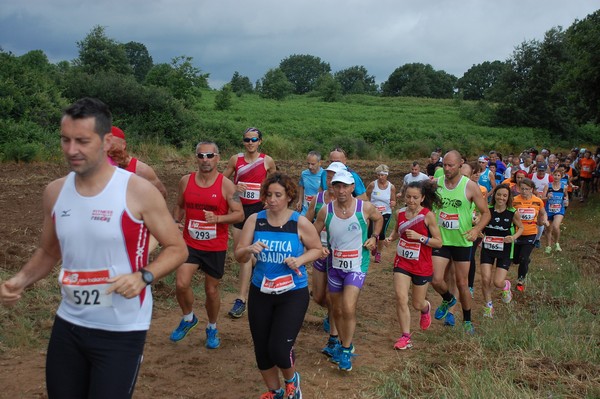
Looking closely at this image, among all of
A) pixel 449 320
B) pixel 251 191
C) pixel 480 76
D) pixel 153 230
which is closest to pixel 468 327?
pixel 449 320

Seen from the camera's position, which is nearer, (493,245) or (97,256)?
(97,256)

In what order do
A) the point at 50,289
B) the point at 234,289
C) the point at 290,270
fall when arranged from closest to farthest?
the point at 290,270, the point at 50,289, the point at 234,289

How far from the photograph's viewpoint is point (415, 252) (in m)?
6.80

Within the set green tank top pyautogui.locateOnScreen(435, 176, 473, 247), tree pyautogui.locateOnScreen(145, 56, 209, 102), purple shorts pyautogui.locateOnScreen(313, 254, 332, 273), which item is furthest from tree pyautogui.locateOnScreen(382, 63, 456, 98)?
purple shorts pyautogui.locateOnScreen(313, 254, 332, 273)

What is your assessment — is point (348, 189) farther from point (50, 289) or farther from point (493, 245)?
point (50, 289)

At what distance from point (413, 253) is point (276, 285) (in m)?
2.40

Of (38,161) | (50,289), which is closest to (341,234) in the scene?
(50,289)

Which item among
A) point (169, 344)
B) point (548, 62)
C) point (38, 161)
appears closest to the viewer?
point (169, 344)

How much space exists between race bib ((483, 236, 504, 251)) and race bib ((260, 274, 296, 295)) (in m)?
4.52

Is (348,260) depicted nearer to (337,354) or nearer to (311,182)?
(337,354)

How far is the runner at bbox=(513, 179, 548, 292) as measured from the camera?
9.40 metres

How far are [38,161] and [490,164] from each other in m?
13.4

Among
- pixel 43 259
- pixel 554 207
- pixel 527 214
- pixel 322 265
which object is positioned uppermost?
pixel 43 259

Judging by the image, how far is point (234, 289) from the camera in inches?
368
